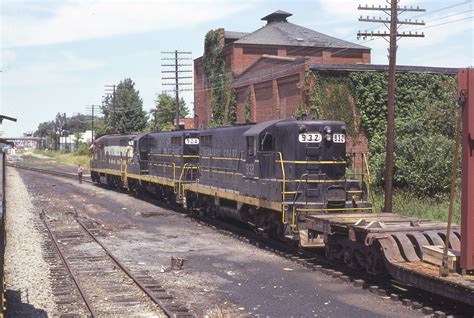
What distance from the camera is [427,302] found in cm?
1029

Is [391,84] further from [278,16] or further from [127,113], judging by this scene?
[127,113]

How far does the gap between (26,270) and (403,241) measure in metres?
8.78

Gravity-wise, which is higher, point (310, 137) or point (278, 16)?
point (278, 16)

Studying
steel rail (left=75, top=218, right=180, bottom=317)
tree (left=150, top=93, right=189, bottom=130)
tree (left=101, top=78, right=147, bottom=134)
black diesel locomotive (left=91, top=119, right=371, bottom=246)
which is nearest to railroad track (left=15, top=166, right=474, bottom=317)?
black diesel locomotive (left=91, top=119, right=371, bottom=246)

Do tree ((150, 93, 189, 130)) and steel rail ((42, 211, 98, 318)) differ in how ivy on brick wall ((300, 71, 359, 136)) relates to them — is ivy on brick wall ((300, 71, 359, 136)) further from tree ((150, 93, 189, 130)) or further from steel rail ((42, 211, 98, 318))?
tree ((150, 93, 189, 130))

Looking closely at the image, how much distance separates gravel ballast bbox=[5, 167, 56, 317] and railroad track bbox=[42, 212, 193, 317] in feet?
1.23

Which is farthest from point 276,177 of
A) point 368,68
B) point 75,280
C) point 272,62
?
point 272,62

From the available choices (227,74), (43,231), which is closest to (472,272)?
(43,231)

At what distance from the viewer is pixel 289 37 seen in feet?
189

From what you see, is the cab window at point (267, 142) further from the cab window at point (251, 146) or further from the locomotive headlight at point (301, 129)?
the locomotive headlight at point (301, 129)

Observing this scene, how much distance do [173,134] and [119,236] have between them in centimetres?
920

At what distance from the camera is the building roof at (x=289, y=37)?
5622 cm

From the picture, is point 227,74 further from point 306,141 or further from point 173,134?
Answer: point 306,141

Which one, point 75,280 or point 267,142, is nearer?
point 75,280
